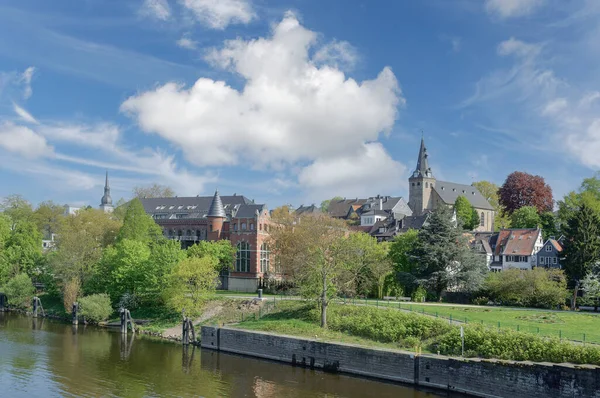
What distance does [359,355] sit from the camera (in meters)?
35.9

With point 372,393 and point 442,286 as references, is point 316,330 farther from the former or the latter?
point 442,286

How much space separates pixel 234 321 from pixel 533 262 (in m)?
45.3

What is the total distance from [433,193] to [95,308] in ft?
276

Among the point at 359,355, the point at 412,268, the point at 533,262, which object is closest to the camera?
the point at 359,355

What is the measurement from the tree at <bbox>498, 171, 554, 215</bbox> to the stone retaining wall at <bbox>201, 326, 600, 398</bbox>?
8644 cm

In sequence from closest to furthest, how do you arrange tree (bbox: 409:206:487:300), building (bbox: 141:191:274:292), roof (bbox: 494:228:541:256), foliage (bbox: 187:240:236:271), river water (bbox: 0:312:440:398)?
river water (bbox: 0:312:440:398), tree (bbox: 409:206:487:300), foliage (bbox: 187:240:236:271), building (bbox: 141:191:274:292), roof (bbox: 494:228:541:256)

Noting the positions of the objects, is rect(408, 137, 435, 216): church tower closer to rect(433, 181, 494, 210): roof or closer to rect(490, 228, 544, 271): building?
rect(433, 181, 494, 210): roof

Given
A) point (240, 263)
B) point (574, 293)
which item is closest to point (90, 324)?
point (240, 263)

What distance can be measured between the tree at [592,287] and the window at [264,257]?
3570 centimetres

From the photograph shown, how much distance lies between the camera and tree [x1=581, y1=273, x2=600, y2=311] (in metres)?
49.1

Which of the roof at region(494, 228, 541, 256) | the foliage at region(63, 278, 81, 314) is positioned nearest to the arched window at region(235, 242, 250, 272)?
the foliage at region(63, 278, 81, 314)

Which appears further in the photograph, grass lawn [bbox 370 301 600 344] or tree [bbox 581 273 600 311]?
tree [bbox 581 273 600 311]

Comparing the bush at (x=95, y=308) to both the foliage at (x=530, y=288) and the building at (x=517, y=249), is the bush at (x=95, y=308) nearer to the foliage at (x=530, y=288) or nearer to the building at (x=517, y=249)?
the foliage at (x=530, y=288)

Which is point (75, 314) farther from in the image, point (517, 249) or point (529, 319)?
point (517, 249)
